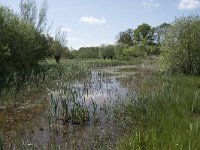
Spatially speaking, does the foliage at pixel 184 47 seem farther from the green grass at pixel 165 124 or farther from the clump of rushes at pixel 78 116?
the clump of rushes at pixel 78 116

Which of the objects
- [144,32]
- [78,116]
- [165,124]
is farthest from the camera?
[144,32]

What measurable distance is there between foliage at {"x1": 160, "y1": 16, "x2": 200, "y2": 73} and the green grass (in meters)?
9.19

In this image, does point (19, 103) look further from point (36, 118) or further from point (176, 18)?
point (176, 18)

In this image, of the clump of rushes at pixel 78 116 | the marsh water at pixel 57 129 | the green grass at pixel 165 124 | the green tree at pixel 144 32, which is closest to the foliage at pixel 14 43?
the marsh water at pixel 57 129

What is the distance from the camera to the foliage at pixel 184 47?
21297mm

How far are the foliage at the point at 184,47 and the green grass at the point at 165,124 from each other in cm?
919

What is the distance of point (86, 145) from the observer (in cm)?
→ 780

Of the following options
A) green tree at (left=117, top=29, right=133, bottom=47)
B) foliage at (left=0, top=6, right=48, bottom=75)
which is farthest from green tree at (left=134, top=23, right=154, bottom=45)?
foliage at (left=0, top=6, right=48, bottom=75)

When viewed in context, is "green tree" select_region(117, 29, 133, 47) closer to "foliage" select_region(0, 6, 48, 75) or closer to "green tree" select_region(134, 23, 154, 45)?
"green tree" select_region(134, 23, 154, 45)

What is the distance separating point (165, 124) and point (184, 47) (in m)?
14.7

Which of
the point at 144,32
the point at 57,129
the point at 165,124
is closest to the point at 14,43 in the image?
the point at 57,129

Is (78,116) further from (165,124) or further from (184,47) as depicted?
(184,47)

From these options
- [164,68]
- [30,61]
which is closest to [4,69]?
[30,61]

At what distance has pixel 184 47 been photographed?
2150cm
